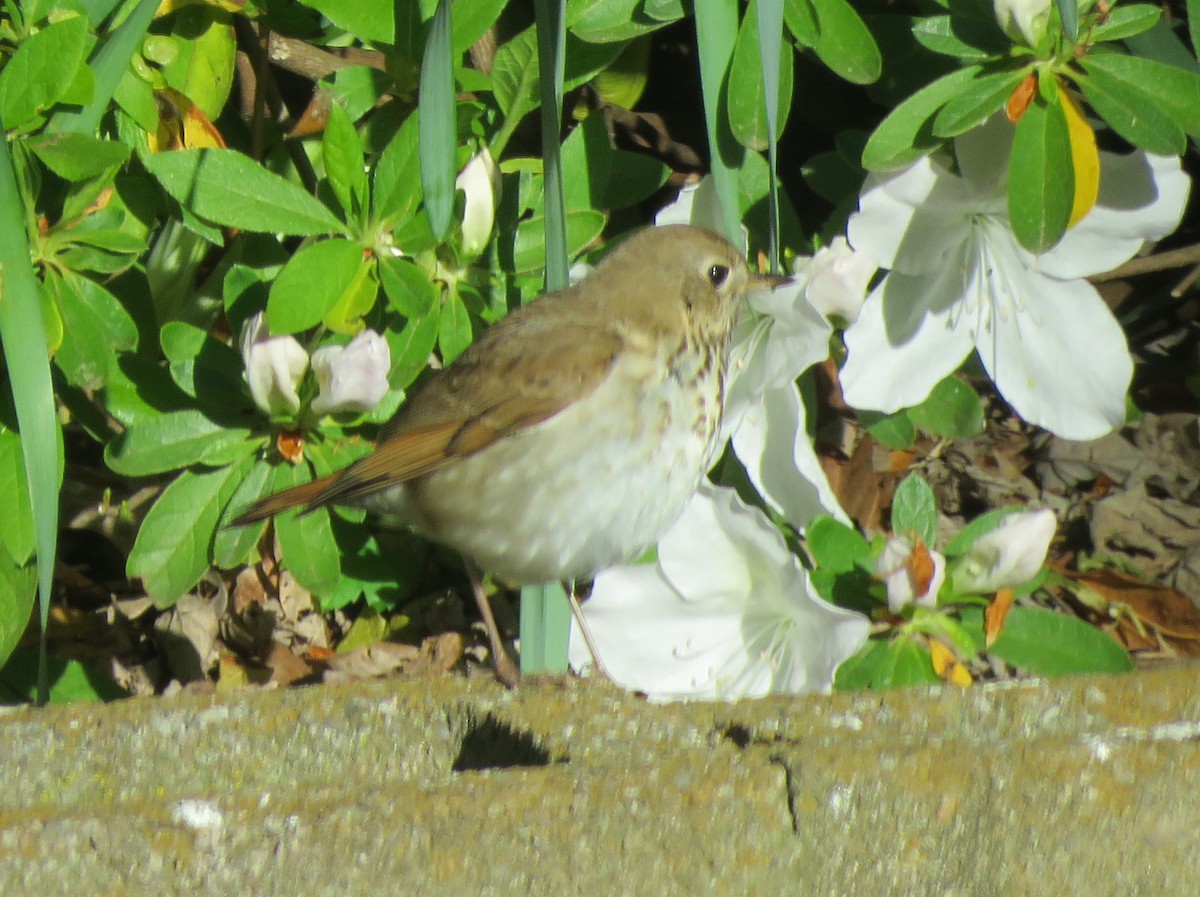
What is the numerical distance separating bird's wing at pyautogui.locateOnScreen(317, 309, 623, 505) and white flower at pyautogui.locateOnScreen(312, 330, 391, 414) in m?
0.14

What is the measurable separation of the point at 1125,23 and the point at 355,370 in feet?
4.71

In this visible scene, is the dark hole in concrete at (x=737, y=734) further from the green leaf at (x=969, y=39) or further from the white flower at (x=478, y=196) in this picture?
the green leaf at (x=969, y=39)

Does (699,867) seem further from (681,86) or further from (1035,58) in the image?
(681,86)

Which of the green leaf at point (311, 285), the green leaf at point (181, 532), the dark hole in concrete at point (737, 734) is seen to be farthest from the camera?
the green leaf at point (181, 532)

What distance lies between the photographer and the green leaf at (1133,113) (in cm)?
242

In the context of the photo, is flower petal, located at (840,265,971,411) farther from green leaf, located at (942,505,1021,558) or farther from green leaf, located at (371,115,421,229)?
green leaf, located at (371,115,421,229)

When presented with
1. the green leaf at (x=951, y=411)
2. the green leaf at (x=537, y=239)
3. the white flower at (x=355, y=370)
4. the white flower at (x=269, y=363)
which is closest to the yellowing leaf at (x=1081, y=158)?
the green leaf at (x=951, y=411)

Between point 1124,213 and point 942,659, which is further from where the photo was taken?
point 1124,213

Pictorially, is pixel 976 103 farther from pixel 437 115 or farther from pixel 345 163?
pixel 345 163

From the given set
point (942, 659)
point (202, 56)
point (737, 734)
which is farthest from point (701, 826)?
point (202, 56)

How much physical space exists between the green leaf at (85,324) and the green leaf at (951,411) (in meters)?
1.57

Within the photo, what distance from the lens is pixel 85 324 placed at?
2.53m

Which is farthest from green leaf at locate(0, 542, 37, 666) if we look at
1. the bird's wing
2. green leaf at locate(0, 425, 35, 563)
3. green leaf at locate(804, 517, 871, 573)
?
green leaf at locate(804, 517, 871, 573)

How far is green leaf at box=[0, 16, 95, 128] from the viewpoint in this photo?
234cm
